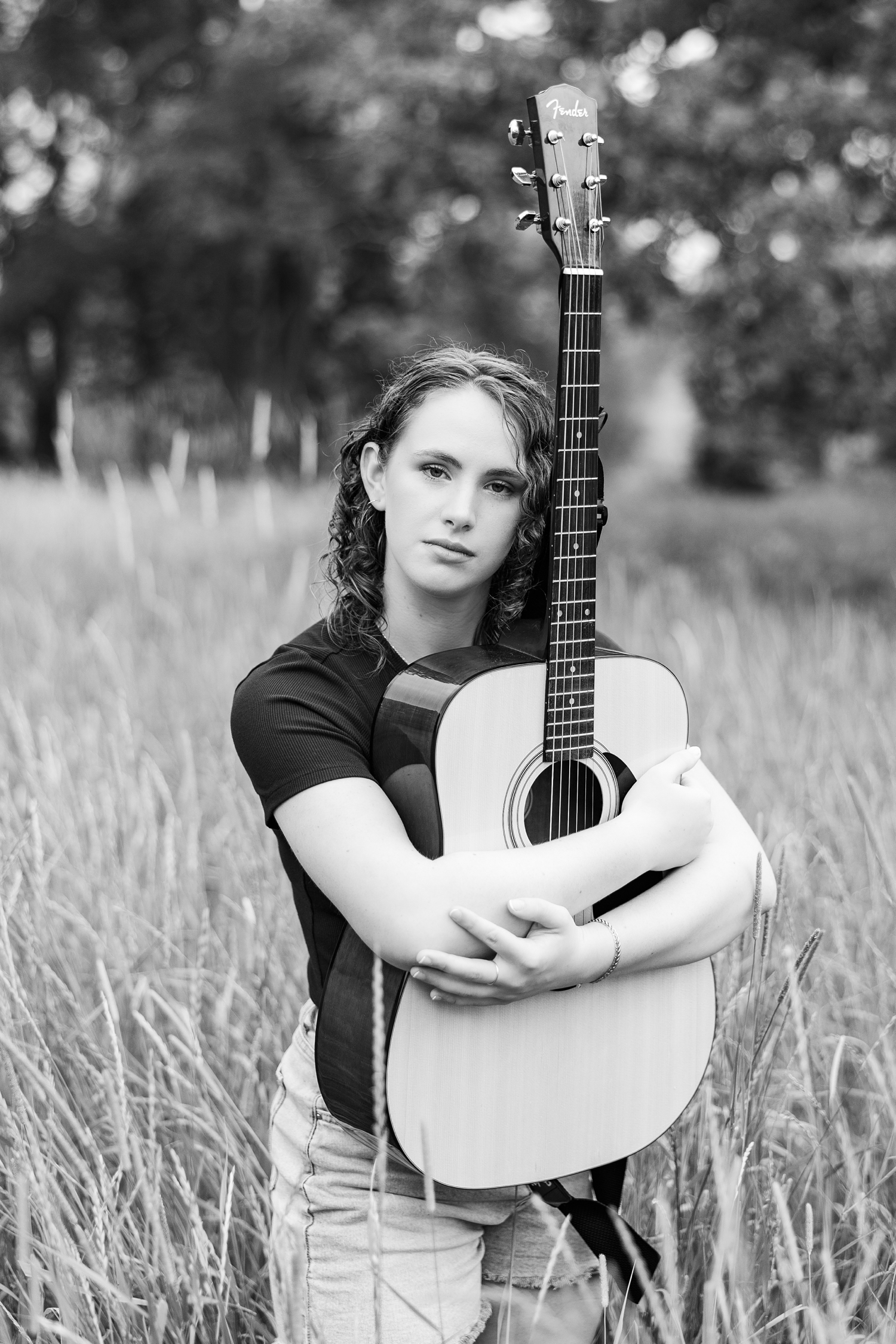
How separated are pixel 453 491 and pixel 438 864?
0.45 meters

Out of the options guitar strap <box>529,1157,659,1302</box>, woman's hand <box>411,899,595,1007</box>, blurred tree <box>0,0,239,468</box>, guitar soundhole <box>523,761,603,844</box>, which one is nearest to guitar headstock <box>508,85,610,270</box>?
guitar soundhole <box>523,761,603,844</box>

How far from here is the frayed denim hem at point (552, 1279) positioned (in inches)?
60.4

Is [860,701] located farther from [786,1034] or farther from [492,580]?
[492,580]

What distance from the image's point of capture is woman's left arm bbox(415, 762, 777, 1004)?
1289 millimetres

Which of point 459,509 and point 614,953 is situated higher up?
point 459,509

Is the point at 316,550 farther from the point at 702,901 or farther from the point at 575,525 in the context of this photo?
the point at 702,901

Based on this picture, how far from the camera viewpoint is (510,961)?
1293 mm

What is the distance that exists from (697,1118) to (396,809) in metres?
0.74

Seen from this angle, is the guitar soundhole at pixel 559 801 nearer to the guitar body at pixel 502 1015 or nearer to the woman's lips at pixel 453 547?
the guitar body at pixel 502 1015

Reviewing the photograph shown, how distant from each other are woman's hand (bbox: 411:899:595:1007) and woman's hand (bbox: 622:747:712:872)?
0.47 feet

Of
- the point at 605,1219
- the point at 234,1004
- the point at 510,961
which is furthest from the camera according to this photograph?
the point at 234,1004

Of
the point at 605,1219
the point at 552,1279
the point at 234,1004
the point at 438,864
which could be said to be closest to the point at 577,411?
the point at 438,864

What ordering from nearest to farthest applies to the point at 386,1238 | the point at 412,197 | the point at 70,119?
the point at 386,1238 → the point at 412,197 → the point at 70,119

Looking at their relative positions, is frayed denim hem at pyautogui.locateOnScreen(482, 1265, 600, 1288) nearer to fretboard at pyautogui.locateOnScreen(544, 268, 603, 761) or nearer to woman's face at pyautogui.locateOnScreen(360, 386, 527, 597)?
fretboard at pyautogui.locateOnScreen(544, 268, 603, 761)
